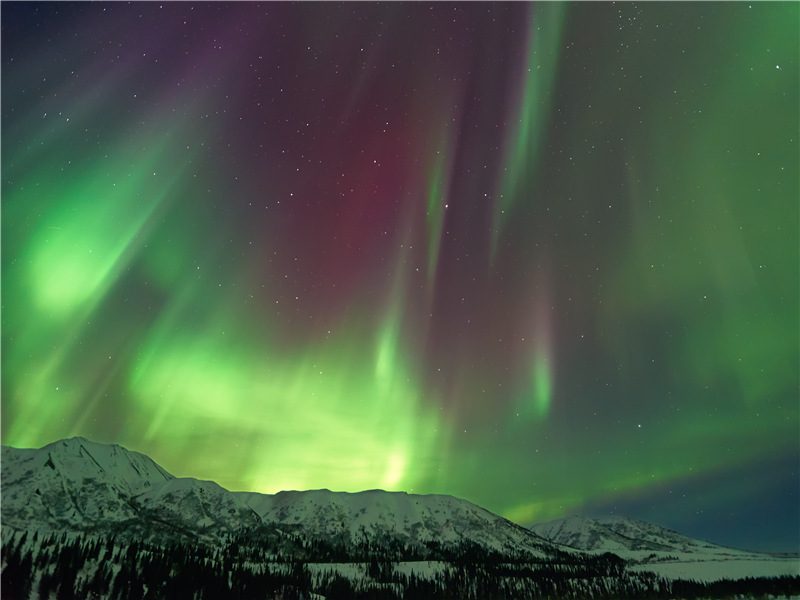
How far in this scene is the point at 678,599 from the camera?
19988 centimetres

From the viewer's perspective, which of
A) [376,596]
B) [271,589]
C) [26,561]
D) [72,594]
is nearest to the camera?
[72,594]

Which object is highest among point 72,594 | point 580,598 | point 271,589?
point 580,598

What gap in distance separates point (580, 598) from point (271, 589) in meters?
120

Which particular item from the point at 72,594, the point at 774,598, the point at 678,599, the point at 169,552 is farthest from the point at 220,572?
the point at 774,598

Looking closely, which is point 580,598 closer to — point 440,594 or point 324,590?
point 440,594

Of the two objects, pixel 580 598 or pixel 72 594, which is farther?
pixel 580 598

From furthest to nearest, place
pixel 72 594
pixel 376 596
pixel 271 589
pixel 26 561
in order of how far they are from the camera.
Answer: pixel 376 596, pixel 271 589, pixel 26 561, pixel 72 594

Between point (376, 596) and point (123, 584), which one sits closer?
point (123, 584)

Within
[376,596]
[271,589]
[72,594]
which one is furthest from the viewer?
[376,596]

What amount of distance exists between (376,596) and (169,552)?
262 ft

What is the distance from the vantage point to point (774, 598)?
636 ft

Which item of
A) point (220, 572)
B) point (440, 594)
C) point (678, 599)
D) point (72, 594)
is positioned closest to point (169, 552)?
point (220, 572)

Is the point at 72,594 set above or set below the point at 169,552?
below

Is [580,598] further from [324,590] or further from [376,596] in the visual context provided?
[324,590]
